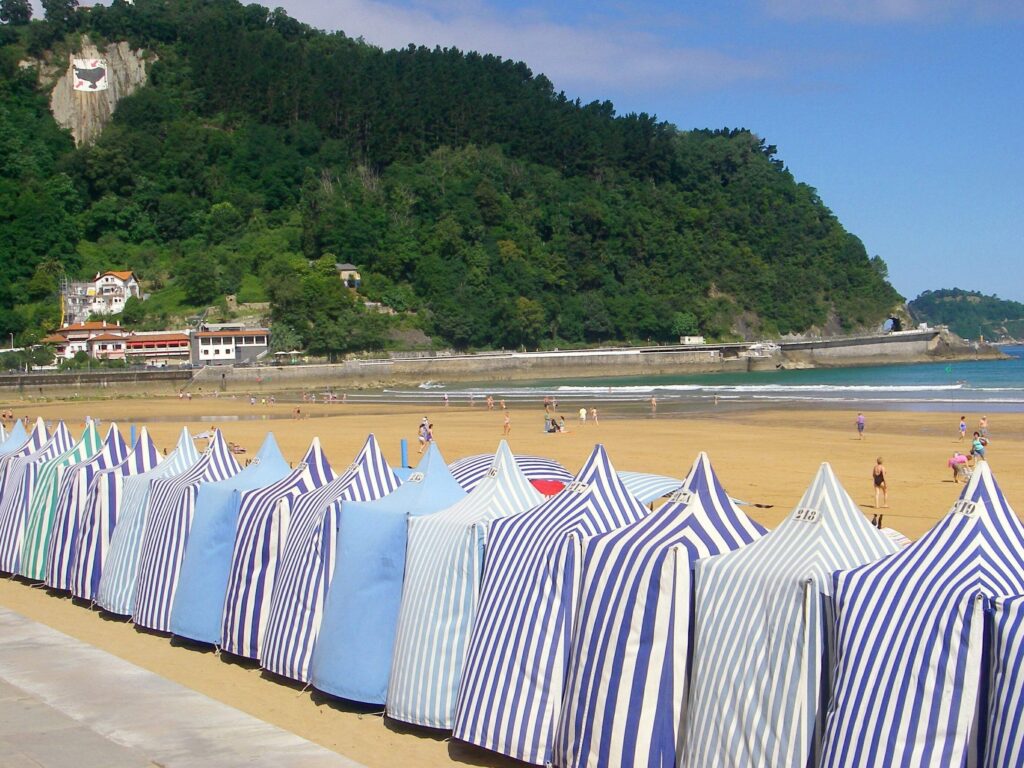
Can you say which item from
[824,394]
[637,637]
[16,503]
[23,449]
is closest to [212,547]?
[16,503]

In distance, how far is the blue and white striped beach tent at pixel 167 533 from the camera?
10.0 metres

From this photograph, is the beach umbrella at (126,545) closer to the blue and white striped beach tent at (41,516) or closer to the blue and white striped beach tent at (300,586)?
the blue and white striped beach tent at (41,516)

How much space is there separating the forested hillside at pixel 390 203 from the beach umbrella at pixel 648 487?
75994mm

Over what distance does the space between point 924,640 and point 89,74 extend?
131 m

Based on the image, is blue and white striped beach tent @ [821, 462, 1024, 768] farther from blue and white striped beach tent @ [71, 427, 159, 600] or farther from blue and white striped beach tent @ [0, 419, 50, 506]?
blue and white striped beach tent @ [0, 419, 50, 506]

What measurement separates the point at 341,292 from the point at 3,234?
31.7m

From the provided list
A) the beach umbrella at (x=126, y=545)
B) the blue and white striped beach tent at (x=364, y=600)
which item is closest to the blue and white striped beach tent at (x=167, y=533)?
the beach umbrella at (x=126, y=545)

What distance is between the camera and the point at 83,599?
37.7 ft

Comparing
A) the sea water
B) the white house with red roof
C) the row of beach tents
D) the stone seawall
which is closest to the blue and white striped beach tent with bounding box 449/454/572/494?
the row of beach tents

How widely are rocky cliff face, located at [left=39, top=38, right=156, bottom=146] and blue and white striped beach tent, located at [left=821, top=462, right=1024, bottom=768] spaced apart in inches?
4881

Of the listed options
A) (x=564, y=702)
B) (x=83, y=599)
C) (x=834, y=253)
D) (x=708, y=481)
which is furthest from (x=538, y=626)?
(x=834, y=253)

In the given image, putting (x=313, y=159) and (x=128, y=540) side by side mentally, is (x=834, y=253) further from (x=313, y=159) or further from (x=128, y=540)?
(x=128, y=540)

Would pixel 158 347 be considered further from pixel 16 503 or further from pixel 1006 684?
pixel 1006 684

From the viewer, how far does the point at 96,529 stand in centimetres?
1135
